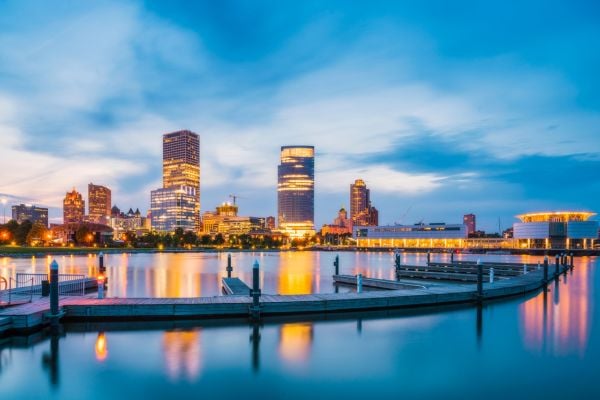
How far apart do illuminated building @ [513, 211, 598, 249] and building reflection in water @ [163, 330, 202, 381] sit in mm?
179127

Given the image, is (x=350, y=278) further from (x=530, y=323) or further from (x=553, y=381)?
(x=553, y=381)

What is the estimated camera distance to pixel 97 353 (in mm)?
17734

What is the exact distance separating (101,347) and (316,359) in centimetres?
862

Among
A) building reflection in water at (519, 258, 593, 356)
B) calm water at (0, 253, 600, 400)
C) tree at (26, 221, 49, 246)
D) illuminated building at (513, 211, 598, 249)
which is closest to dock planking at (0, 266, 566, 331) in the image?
calm water at (0, 253, 600, 400)

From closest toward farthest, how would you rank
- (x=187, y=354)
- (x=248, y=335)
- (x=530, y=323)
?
(x=187, y=354) < (x=248, y=335) < (x=530, y=323)

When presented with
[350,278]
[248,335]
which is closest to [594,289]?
[350,278]

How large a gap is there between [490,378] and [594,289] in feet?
111

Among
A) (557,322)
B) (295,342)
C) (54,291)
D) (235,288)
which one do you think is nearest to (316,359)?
(295,342)

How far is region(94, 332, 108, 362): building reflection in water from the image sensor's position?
17.4m

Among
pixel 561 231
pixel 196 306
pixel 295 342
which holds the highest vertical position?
pixel 196 306

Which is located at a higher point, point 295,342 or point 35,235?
point 295,342

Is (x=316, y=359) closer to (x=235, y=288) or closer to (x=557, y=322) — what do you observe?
(x=557, y=322)

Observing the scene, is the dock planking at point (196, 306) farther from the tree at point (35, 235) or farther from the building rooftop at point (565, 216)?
the building rooftop at point (565, 216)

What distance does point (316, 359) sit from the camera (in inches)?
675
